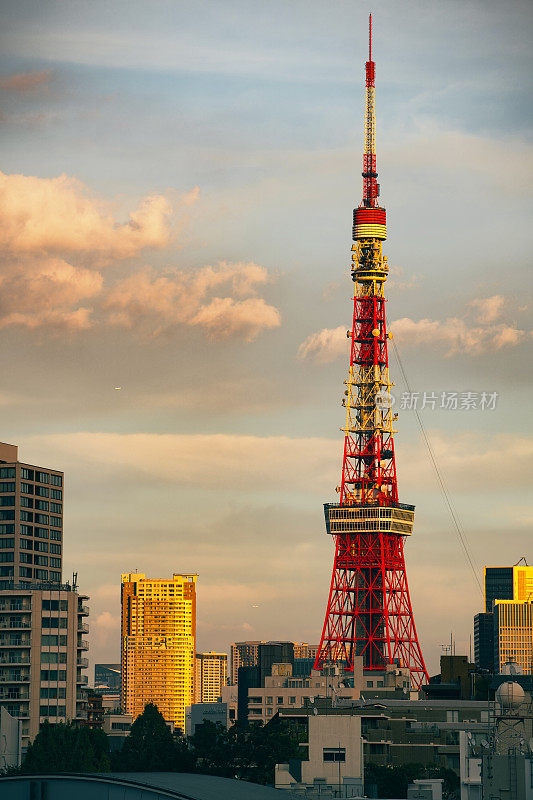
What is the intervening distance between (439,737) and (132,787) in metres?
119

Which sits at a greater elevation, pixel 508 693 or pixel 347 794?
pixel 508 693

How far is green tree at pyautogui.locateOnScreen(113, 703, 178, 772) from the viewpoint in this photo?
157875 millimetres

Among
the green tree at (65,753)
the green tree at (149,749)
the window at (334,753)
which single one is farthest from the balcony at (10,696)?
the window at (334,753)

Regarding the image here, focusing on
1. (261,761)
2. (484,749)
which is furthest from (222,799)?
(261,761)

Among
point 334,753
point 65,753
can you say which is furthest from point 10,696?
point 334,753

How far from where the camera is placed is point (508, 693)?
10731 centimetres

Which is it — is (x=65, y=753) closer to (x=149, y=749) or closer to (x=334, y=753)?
(x=149, y=749)

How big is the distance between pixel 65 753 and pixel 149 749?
13914 millimetres

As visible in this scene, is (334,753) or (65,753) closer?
(334,753)

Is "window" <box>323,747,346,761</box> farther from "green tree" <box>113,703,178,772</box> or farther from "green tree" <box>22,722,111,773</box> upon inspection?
"green tree" <box>113,703,178,772</box>

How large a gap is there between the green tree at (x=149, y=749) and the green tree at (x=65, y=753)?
311 centimetres

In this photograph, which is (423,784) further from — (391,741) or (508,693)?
(391,741)

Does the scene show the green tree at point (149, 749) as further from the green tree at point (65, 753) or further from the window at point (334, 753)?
the window at point (334, 753)

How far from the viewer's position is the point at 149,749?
166 meters
